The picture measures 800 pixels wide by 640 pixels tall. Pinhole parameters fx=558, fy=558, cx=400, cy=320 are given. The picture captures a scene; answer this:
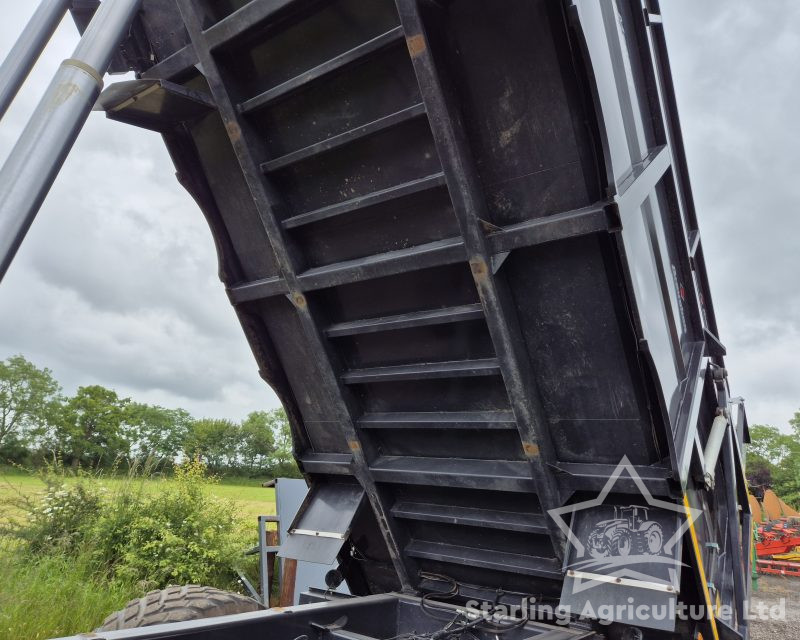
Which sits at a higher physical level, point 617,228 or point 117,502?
point 617,228

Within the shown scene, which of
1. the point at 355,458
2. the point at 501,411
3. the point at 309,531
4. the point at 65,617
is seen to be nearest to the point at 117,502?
the point at 65,617

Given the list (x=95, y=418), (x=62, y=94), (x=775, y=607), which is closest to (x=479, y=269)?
(x=62, y=94)

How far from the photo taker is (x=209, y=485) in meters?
6.54

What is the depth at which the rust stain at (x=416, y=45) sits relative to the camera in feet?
6.01

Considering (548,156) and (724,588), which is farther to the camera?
(724,588)

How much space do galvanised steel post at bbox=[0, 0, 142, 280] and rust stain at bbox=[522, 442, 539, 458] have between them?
1796mm

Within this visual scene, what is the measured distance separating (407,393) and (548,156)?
1215mm

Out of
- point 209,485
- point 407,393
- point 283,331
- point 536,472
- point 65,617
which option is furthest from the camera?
point 209,485

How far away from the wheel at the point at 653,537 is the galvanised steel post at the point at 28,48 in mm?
2501

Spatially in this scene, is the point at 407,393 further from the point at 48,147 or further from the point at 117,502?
the point at 117,502

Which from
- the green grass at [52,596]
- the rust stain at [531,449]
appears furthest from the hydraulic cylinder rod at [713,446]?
the green grass at [52,596]

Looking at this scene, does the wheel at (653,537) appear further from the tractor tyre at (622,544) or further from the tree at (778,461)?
the tree at (778,461)

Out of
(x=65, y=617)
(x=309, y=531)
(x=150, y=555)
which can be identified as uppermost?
(x=309, y=531)

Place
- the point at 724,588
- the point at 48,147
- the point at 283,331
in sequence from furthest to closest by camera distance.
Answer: the point at 724,588 < the point at 283,331 < the point at 48,147
